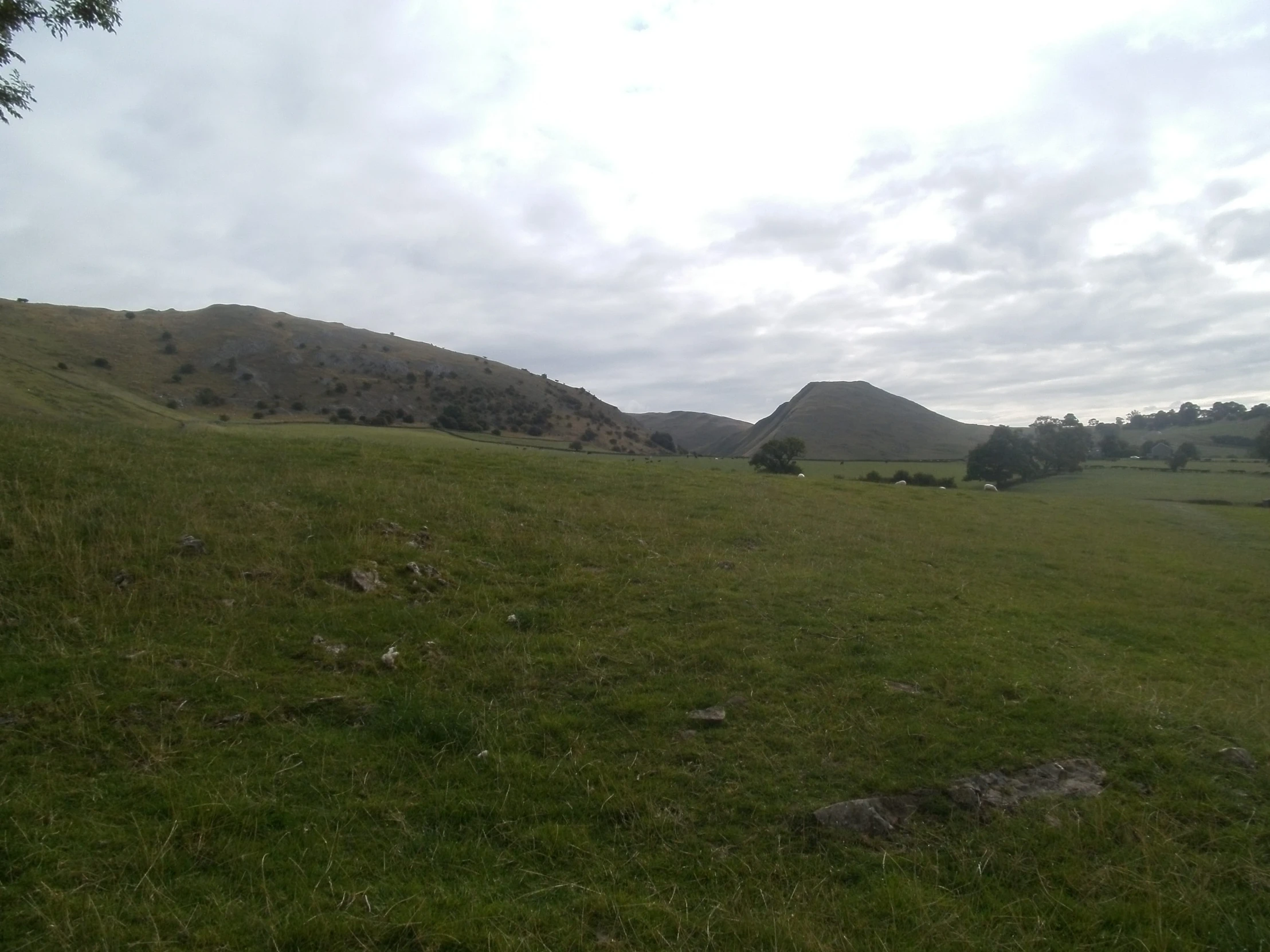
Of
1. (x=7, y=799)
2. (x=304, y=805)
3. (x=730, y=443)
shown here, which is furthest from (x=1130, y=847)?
(x=730, y=443)

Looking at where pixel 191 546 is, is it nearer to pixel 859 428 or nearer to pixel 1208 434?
pixel 859 428

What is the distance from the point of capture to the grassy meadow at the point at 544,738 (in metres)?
4.30

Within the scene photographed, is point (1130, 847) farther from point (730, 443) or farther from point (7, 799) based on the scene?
point (730, 443)

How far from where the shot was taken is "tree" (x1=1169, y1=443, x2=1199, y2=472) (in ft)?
232

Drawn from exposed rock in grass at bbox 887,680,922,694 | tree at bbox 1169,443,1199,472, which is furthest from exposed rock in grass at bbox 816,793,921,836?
tree at bbox 1169,443,1199,472

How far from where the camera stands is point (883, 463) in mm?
75625

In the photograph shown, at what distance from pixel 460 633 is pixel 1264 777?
766cm

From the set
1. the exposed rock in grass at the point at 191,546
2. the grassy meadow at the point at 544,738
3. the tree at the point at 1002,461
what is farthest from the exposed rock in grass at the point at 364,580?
the tree at the point at 1002,461

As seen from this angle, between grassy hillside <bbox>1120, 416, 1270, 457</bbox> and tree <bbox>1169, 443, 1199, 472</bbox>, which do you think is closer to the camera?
tree <bbox>1169, 443, 1199, 472</bbox>

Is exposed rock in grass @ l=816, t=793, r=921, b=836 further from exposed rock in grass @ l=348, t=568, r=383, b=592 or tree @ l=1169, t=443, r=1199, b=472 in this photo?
tree @ l=1169, t=443, r=1199, b=472

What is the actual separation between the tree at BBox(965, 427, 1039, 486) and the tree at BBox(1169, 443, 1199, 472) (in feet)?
51.8

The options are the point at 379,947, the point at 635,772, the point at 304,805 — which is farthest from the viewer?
the point at 635,772

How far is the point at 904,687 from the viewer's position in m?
7.81

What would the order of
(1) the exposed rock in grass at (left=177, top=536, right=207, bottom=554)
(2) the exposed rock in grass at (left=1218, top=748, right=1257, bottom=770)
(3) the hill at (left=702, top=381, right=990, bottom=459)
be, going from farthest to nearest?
(3) the hill at (left=702, top=381, right=990, bottom=459) → (1) the exposed rock in grass at (left=177, top=536, right=207, bottom=554) → (2) the exposed rock in grass at (left=1218, top=748, right=1257, bottom=770)
